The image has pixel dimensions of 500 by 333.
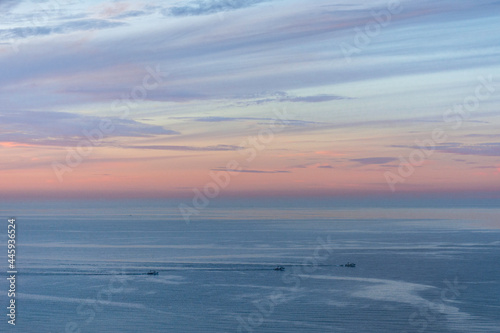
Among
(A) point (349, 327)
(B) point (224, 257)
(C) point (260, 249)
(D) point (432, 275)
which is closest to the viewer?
(A) point (349, 327)

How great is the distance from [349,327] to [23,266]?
38.7m

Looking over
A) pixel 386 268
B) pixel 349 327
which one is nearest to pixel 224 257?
pixel 386 268

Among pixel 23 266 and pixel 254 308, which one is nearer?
pixel 254 308

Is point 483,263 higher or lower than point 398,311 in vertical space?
higher

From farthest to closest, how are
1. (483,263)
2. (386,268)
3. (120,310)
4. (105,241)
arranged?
(105,241)
(483,263)
(386,268)
(120,310)

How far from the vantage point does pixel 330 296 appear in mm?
44688

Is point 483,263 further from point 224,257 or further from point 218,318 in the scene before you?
point 218,318

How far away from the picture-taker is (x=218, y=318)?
128 feet

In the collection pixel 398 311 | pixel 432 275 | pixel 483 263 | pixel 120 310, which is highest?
pixel 483 263

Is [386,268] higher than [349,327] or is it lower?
higher

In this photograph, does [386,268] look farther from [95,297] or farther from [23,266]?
[23,266]

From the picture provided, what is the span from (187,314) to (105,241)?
58.4 metres

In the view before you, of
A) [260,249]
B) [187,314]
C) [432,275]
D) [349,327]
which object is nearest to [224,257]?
[260,249]

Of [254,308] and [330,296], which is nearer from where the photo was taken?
[254,308]
